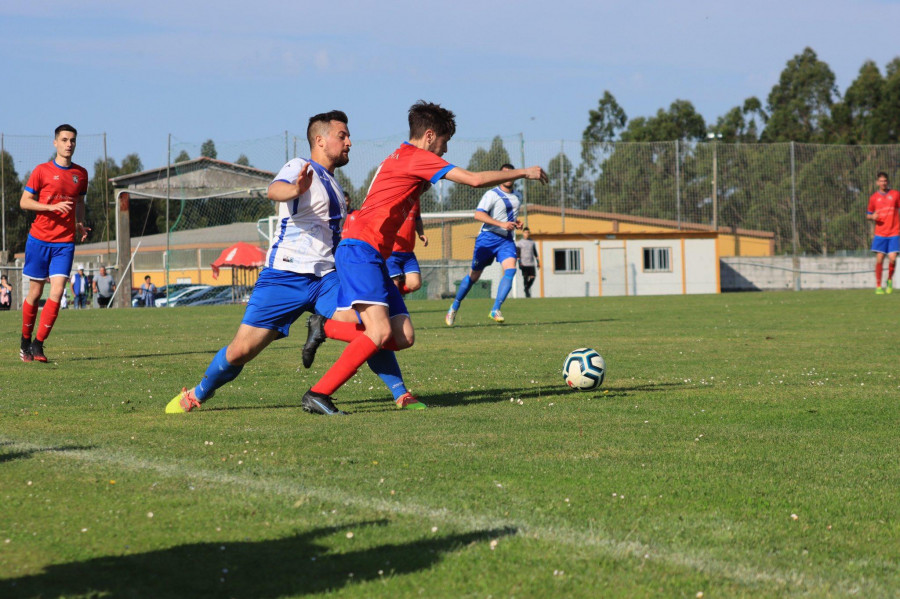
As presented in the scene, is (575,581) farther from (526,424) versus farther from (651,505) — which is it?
(526,424)

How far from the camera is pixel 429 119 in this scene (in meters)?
6.16

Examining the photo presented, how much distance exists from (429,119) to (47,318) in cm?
557

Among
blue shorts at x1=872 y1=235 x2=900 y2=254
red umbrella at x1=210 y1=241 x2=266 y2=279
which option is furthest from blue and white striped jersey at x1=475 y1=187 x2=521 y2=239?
red umbrella at x1=210 y1=241 x2=266 y2=279

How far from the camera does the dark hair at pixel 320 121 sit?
6418 millimetres

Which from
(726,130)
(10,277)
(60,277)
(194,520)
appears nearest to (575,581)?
(194,520)

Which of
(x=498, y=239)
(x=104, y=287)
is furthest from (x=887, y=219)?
(x=104, y=287)

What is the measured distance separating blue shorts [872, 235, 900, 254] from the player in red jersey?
826 inches

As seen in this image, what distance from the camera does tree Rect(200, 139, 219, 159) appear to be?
36500mm

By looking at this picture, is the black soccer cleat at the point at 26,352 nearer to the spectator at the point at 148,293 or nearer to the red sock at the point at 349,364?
the red sock at the point at 349,364

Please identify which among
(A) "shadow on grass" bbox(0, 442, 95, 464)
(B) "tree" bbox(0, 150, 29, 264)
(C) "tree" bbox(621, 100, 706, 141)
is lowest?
(A) "shadow on grass" bbox(0, 442, 95, 464)

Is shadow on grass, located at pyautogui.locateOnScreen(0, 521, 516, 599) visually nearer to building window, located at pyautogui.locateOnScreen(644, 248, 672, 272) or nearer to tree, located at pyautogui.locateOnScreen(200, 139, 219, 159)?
tree, located at pyautogui.locateOnScreen(200, 139, 219, 159)

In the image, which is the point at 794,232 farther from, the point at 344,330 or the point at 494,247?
the point at 344,330

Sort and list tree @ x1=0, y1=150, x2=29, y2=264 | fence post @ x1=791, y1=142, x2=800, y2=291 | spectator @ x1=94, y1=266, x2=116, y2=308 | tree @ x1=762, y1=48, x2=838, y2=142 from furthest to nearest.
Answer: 1. tree @ x1=762, y1=48, x2=838, y2=142
2. fence post @ x1=791, y1=142, x2=800, y2=291
3. tree @ x1=0, y1=150, x2=29, y2=264
4. spectator @ x1=94, y1=266, x2=116, y2=308

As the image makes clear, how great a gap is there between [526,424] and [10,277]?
32.5 m
